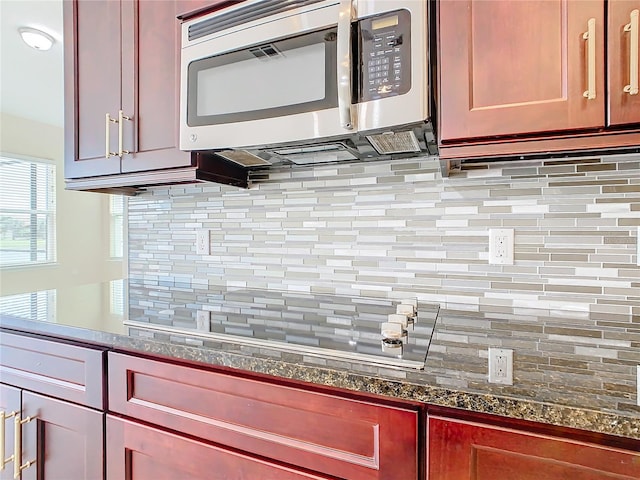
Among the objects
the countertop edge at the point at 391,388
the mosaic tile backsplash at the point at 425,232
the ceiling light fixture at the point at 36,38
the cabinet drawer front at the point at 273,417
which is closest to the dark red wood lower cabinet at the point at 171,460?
the cabinet drawer front at the point at 273,417

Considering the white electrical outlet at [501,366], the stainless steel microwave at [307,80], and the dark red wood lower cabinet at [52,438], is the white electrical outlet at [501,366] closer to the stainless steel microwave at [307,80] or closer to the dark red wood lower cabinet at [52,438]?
the stainless steel microwave at [307,80]

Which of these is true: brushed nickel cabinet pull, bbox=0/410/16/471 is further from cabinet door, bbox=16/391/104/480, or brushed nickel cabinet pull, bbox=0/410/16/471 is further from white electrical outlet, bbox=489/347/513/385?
white electrical outlet, bbox=489/347/513/385

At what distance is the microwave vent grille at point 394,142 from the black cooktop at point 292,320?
50 cm

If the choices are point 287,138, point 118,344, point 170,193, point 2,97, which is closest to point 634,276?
point 287,138

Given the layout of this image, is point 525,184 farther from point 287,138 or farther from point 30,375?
point 30,375

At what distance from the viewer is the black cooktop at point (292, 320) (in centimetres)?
82

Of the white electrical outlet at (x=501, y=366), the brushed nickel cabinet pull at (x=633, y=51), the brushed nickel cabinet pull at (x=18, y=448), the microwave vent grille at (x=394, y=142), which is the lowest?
the brushed nickel cabinet pull at (x=18, y=448)

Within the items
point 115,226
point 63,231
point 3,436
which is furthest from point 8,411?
point 115,226

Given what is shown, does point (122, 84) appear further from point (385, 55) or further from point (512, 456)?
point (512, 456)

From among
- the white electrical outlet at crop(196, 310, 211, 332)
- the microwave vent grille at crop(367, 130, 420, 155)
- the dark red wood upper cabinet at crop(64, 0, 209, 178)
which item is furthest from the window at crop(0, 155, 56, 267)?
the microwave vent grille at crop(367, 130, 420, 155)

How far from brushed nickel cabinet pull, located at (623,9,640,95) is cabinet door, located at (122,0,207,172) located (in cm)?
118

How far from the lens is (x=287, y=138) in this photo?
1.08 meters

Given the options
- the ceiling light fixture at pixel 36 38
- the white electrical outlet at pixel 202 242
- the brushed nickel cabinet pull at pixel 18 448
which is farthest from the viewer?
the ceiling light fixture at pixel 36 38

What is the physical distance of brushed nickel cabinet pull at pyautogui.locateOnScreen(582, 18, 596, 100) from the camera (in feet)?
2.60
